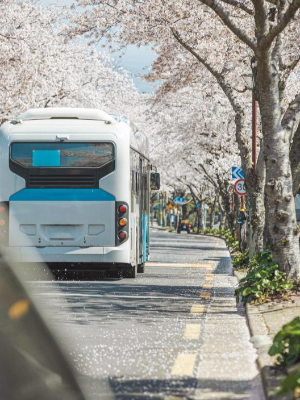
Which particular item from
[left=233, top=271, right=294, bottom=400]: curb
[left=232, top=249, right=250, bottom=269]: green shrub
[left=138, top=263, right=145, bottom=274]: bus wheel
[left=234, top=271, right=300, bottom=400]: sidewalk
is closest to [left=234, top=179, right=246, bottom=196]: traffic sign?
[left=232, top=249, right=250, bottom=269]: green shrub

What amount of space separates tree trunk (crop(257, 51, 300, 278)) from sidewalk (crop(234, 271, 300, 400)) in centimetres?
90

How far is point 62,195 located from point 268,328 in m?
7.23

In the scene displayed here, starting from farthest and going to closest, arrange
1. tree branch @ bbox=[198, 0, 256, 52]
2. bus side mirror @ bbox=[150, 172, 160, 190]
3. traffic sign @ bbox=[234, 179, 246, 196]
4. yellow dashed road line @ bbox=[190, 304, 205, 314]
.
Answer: traffic sign @ bbox=[234, 179, 246, 196] → bus side mirror @ bbox=[150, 172, 160, 190] → tree branch @ bbox=[198, 0, 256, 52] → yellow dashed road line @ bbox=[190, 304, 205, 314]

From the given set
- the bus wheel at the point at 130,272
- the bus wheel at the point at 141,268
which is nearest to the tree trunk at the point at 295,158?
the bus wheel at the point at 130,272

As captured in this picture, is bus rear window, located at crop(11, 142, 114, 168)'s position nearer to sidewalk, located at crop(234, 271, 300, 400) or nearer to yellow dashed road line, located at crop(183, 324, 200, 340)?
sidewalk, located at crop(234, 271, 300, 400)

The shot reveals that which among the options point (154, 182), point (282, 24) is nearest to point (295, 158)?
point (282, 24)

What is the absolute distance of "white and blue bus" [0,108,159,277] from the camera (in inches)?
601

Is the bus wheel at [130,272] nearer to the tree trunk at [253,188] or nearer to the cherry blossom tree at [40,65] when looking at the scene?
the tree trunk at [253,188]

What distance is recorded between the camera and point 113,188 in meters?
15.4

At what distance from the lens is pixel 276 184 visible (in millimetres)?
11945

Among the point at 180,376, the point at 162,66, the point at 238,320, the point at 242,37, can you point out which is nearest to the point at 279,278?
the point at 238,320

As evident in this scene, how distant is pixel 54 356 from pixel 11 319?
0.79 feet

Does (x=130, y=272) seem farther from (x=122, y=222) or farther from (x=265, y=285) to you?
(x=265, y=285)

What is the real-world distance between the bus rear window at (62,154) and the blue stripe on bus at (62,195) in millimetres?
405
